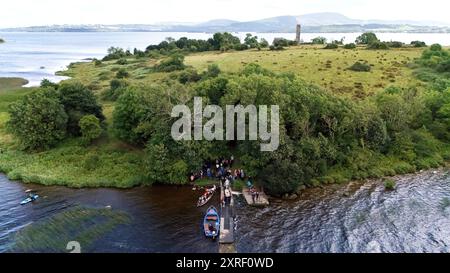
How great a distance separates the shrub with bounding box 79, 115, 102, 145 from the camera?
5759 centimetres

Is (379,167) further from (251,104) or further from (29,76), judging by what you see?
(29,76)

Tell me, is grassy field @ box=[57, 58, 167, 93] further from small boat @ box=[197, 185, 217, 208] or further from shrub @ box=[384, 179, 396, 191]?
shrub @ box=[384, 179, 396, 191]

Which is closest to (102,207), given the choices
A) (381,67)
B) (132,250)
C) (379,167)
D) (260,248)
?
(132,250)

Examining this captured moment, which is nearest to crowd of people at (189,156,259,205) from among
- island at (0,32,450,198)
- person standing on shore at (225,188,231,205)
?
person standing on shore at (225,188,231,205)

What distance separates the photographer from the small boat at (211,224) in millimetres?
35750

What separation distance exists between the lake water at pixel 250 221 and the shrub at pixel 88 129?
12.2m

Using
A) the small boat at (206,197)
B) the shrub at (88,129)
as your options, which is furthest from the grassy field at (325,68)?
the small boat at (206,197)

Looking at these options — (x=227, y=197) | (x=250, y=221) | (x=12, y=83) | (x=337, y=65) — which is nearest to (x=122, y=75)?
(x=12, y=83)

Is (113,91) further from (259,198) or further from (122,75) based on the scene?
(259,198)

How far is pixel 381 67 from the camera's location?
3713 inches

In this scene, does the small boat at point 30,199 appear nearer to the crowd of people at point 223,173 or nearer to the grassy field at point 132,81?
the grassy field at point 132,81

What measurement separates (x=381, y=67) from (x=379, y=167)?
50604 millimetres

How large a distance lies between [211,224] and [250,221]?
4.61 m

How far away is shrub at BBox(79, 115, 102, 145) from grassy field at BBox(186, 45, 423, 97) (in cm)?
4278
